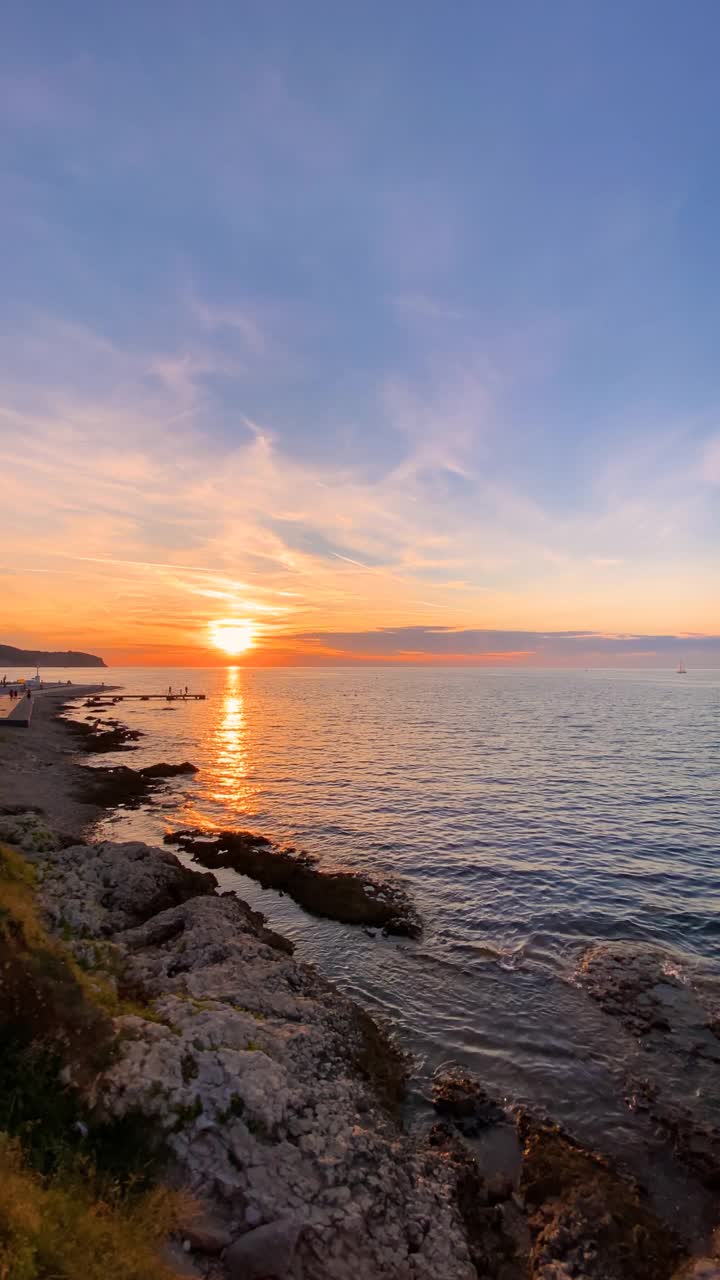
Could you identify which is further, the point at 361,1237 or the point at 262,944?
the point at 262,944

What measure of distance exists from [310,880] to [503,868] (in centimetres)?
948

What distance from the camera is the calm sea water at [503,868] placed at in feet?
47.5

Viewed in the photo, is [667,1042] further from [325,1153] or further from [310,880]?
[310,880]

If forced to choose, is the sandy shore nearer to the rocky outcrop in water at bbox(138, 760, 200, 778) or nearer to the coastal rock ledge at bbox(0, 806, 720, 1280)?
the rocky outcrop in water at bbox(138, 760, 200, 778)

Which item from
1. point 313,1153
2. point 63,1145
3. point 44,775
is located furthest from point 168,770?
point 63,1145

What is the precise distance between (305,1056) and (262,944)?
5810 mm

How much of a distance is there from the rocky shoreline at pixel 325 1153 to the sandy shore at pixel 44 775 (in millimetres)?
22533

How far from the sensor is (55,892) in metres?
18.9

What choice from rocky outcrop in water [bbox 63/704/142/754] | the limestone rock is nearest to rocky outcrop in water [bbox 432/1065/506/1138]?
the limestone rock

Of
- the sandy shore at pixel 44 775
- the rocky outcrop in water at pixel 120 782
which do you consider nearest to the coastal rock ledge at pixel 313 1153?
the sandy shore at pixel 44 775

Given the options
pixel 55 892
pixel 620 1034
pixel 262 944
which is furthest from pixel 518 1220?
pixel 55 892

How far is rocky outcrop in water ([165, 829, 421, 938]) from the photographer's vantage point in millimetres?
22125

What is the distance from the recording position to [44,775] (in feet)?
153

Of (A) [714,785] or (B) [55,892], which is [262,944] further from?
(A) [714,785]
